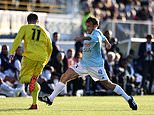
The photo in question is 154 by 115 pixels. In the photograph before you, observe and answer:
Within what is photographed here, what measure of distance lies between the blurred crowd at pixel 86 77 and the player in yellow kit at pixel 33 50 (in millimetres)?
6232

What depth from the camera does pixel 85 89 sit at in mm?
23797

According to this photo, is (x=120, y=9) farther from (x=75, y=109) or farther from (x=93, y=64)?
(x=75, y=109)

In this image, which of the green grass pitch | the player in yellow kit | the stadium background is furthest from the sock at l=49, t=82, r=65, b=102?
the stadium background

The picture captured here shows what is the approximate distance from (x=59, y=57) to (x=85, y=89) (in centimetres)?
147

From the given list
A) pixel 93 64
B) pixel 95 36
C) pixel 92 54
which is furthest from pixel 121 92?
pixel 95 36

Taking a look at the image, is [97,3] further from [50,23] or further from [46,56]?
[46,56]

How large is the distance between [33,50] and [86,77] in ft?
30.1

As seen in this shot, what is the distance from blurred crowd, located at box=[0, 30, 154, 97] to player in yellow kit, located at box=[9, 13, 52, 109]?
6232 mm

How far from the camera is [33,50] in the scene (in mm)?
14883

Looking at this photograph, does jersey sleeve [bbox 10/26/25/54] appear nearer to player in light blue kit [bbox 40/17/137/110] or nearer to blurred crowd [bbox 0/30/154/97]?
player in light blue kit [bbox 40/17/137/110]

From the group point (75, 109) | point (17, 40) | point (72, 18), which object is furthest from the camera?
point (72, 18)

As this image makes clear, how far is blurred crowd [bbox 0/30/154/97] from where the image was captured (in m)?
22.1

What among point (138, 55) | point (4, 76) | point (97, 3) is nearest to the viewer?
point (4, 76)

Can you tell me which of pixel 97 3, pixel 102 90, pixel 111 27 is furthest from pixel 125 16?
pixel 102 90
